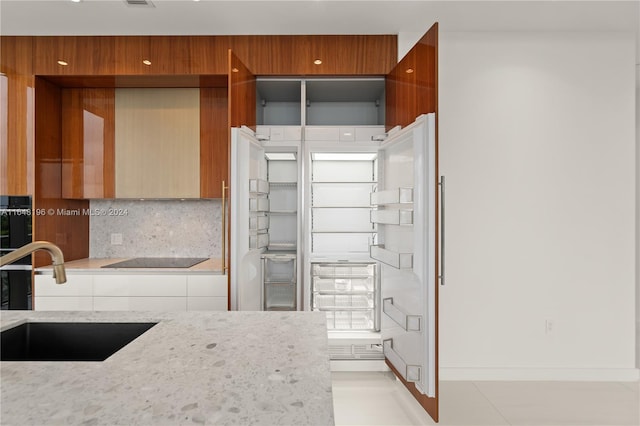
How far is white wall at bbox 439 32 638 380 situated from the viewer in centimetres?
274

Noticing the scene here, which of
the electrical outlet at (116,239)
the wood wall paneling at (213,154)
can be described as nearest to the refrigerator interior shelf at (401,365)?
the wood wall paneling at (213,154)

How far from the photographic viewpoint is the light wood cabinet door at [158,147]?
2893mm

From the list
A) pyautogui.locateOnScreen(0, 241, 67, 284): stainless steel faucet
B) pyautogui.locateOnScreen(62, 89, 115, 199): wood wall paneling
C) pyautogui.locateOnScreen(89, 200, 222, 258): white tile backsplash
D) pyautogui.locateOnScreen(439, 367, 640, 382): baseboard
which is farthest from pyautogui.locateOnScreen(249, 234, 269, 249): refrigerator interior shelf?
pyautogui.locateOnScreen(439, 367, 640, 382): baseboard

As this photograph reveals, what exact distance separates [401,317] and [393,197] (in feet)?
2.43

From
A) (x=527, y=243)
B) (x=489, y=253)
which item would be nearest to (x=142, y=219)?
(x=489, y=253)

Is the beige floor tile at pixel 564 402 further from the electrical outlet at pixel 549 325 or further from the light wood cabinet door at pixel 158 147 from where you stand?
the light wood cabinet door at pixel 158 147

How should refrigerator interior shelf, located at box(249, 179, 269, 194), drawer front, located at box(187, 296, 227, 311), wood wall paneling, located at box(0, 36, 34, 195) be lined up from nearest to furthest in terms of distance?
refrigerator interior shelf, located at box(249, 179, 269, 194) → drawer front, located at box(187, 296, 227, 311) → wood wall paneling, located at box(0, 36, 34, 195)

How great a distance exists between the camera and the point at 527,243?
275 cm

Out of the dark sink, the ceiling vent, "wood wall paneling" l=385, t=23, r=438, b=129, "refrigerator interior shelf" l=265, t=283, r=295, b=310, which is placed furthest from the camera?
"refrigerator interior shelf" l=265, t=283, r=295, b=310

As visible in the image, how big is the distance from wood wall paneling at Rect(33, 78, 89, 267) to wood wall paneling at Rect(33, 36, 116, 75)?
0.50 ft

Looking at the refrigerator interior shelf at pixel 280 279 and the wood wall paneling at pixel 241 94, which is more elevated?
the wood wall paneling at pixel 241 94

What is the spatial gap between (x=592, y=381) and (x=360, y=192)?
7.06 feet

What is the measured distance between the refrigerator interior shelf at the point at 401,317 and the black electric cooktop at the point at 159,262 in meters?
1.41

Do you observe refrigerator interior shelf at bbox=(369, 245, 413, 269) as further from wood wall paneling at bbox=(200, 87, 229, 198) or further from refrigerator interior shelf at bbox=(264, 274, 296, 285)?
wood wall paneling at bbox=(200, 87, 229, 198)
